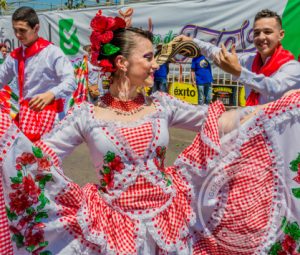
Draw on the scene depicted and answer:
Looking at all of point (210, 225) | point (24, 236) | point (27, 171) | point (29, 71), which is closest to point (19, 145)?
point (27, 171)

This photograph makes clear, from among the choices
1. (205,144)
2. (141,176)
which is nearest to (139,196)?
(141,176)

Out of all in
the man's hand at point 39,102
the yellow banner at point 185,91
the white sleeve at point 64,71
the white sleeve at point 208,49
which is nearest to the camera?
the man's hand at point 39,102

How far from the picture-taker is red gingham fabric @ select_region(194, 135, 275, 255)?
2.06 meters

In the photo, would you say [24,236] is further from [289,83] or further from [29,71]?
[29,71]

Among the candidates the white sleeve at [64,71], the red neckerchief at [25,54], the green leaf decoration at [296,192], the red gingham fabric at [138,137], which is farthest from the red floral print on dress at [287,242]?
the red neckerchief at [25,54]

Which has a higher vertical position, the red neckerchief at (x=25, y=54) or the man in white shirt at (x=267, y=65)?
the man in white shirt at (x=267, y=65)

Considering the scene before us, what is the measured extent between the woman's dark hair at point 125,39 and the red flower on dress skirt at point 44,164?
53 centimetres

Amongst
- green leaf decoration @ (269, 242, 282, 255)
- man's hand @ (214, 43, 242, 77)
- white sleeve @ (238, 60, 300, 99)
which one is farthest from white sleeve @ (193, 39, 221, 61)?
green leaf decoration @ (269, 242, 282, 255)

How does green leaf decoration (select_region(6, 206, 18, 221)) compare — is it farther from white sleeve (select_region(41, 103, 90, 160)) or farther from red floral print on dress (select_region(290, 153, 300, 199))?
red floral print on dress (select_region(290, 153, 300, 199))

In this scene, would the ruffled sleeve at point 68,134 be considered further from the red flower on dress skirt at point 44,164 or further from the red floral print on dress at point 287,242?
the red floral print on dress at point 287,242

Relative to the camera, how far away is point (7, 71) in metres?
3.75

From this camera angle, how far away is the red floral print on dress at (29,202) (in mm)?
1793

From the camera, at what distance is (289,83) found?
261 centimetres

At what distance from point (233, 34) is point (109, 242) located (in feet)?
21.7
